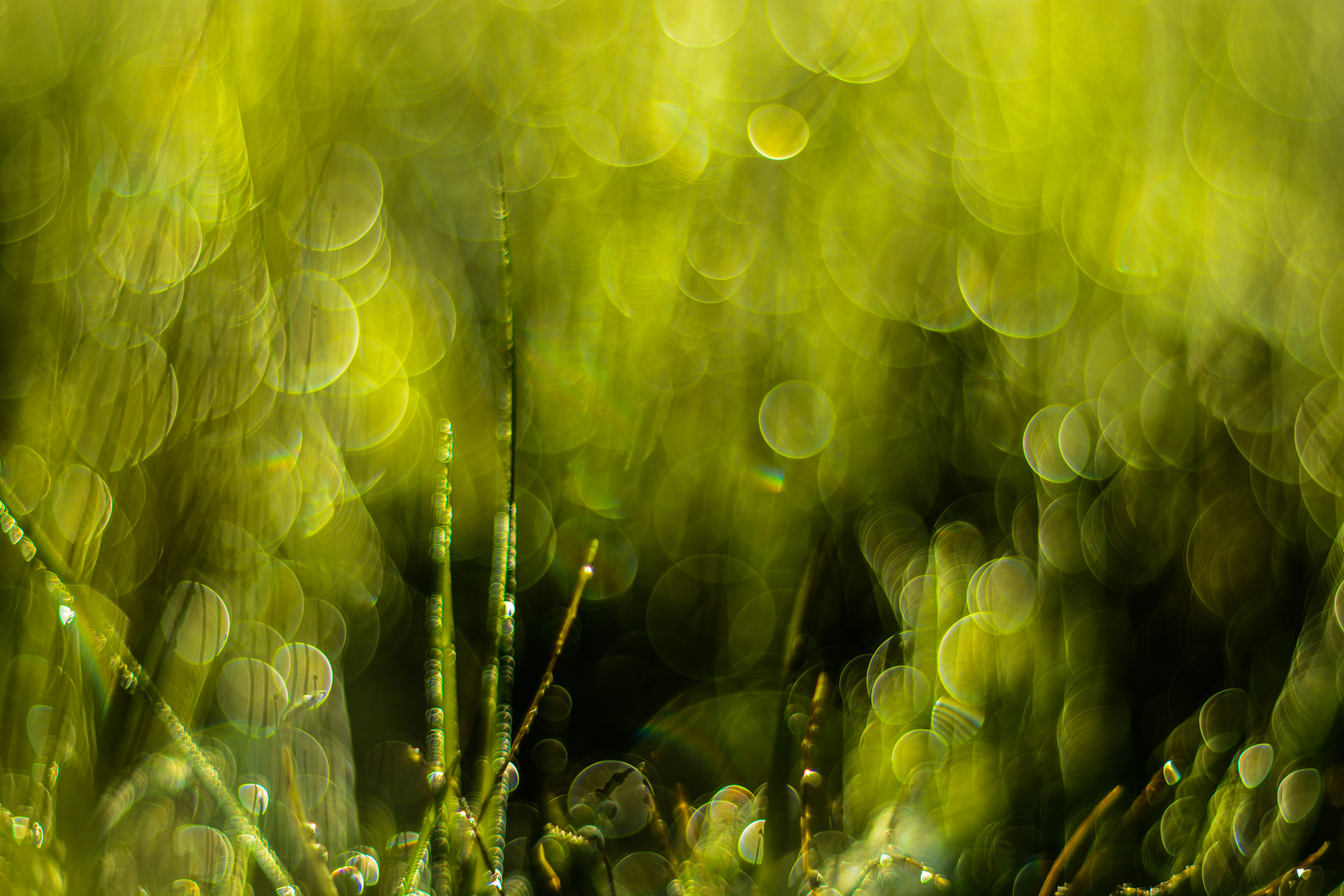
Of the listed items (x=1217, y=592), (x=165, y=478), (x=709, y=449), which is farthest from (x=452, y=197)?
(x=1217, y=592)

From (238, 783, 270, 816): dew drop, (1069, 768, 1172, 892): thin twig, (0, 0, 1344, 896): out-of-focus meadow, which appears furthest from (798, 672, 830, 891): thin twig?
(238, 783, 270, 816): dew drop

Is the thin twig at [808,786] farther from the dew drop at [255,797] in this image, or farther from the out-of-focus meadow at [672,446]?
the dew drop at [255,797]

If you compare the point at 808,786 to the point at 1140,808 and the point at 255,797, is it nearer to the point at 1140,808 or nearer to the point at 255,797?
the point at 1140,808

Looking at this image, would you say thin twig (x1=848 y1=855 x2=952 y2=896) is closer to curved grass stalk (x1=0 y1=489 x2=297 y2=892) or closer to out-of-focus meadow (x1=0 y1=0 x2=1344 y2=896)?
out-of-focus meadow (x1=0 y1=0 x2=1344 y2=896)

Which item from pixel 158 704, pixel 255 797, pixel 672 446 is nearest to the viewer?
pixel 158 704

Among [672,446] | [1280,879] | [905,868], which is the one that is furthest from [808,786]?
[672,446]

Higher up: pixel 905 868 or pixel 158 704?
pixel 158 704

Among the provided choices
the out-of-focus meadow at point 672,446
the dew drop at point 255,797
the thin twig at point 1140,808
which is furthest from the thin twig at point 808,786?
the dew drop at point 255,797

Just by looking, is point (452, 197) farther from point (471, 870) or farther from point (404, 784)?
point (471, 870)
